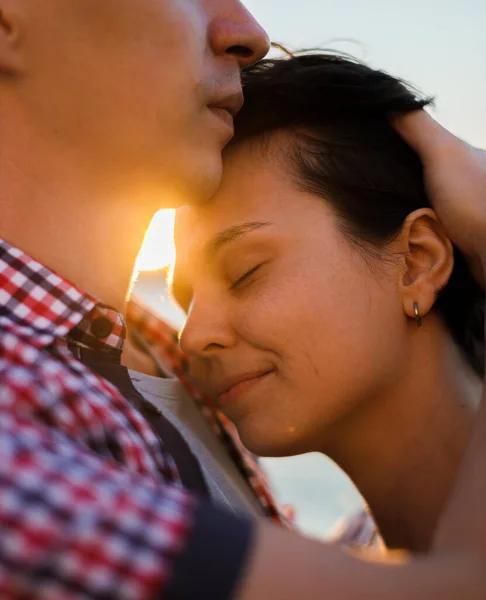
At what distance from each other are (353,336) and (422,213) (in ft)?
1.41

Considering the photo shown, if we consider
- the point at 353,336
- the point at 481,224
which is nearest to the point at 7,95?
the point at 353,336

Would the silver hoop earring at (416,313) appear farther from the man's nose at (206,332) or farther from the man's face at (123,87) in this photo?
the man's face at (123,87)

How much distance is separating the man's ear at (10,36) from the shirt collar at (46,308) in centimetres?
44

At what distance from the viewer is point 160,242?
1.97m

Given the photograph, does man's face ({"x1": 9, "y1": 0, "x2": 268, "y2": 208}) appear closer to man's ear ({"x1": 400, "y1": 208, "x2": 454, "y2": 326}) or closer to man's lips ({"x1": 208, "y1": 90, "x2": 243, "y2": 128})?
man's lips ({"x1": 208, "y1": 90, "x2": 243, "y2": 128})

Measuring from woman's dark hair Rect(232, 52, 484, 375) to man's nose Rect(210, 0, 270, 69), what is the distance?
0.18 meters

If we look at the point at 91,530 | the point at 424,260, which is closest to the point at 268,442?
the point at 424,260

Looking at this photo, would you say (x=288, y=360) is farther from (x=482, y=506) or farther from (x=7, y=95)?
(x=7, y=95)

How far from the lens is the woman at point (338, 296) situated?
1589 mm

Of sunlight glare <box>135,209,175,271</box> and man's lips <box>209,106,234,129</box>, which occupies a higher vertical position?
man's lips <box>209,106,234,129</box>

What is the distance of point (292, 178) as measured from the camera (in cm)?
172

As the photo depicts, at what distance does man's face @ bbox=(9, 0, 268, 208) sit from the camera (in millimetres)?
1440

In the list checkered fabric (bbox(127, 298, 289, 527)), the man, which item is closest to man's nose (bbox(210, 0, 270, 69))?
the man

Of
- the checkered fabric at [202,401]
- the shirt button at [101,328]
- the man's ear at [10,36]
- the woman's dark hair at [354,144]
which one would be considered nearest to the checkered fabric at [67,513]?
the shirt button at [101,328]
